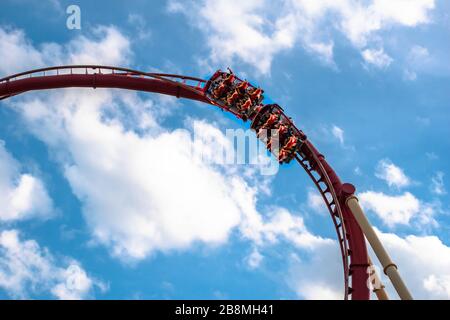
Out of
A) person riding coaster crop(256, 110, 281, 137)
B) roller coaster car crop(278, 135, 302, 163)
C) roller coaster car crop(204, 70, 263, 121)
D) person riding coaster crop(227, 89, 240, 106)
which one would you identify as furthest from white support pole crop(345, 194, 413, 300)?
person riding coaster crop(227, 89, 240, 106)

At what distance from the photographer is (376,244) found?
16.3 m

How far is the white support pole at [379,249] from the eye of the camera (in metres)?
15.3

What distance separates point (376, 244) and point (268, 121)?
6.11 meters

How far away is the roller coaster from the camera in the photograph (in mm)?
16547

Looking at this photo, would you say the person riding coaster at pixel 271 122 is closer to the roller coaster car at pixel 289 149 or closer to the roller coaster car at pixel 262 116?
the roller coaster car at pixel 262 116

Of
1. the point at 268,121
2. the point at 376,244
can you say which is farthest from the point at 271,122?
the point at 376,244

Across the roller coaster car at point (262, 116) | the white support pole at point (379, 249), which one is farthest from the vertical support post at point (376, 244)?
the roller coaster car at point (262, 116)

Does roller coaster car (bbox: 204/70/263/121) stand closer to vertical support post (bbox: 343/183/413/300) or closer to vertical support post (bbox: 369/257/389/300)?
vertical support post (bbox: 343/183/413/300)

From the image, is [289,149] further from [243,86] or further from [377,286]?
[377,286]

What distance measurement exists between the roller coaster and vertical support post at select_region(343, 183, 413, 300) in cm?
3

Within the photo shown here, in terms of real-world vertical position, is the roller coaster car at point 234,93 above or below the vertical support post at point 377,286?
above
